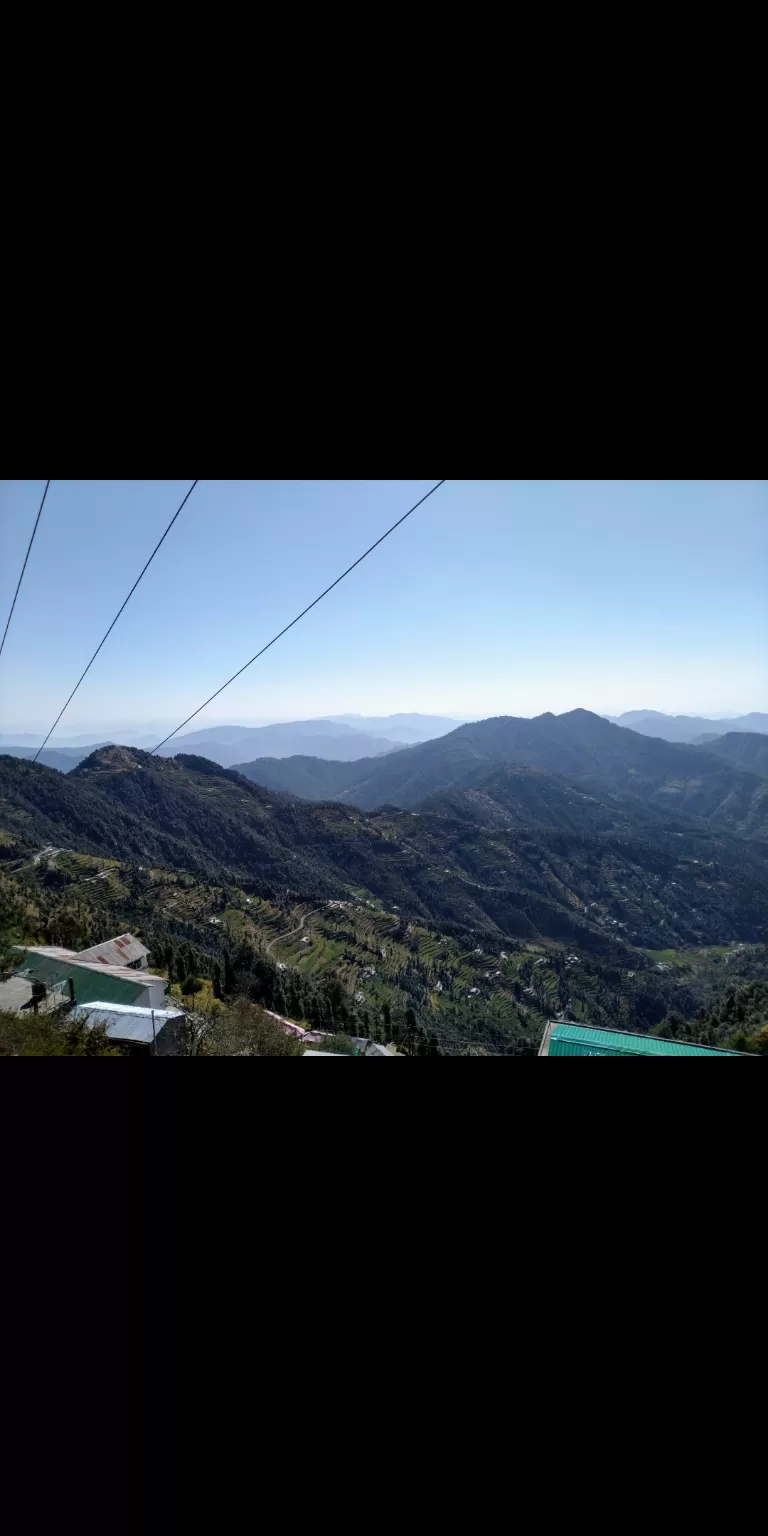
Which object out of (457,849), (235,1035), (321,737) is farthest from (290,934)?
(321,737)

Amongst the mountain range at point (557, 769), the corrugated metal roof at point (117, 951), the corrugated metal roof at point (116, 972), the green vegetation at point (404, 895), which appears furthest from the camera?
the mountain range at point (557, 769)

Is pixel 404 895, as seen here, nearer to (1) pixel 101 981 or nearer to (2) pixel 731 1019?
(2) pixel 731 1019

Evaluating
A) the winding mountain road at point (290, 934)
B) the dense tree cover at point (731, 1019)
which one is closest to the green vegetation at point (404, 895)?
the winding mountain road at point (290, 934)

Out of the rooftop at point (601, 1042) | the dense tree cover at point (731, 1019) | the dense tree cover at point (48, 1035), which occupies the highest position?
the dense tree cover at point (48, 1035)

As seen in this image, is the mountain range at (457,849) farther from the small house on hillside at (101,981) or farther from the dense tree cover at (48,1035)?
the dense tree cover at (48,1035)
